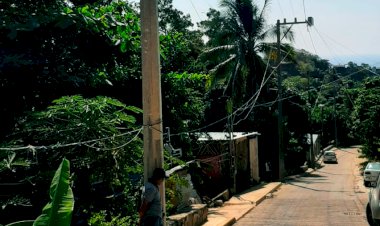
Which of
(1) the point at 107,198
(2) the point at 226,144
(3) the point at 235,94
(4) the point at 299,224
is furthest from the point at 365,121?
(1) the point at 107,198

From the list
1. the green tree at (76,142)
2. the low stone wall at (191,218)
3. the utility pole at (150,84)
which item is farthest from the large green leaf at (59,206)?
the low stone wall at (191,218)

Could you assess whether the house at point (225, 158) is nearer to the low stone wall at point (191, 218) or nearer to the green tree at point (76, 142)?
the low stone wall at point (191, 218)

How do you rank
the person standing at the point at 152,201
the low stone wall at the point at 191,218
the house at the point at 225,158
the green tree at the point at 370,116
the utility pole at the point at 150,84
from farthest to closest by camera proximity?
the green tree at the point at 370,116
the house at the point at 225,158
the low stone wall at the point at 191,218
the utility pole at the point at 150,84
the person standing at the point at 152,201

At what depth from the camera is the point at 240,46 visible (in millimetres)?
29641

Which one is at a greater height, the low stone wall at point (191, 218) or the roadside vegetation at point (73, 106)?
the roadside vegetation at point (73, 106)

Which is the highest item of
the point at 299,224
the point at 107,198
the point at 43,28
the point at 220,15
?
the point at 220,15

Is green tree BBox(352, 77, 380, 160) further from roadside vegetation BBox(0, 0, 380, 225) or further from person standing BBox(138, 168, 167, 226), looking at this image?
person standing BBox(138, 168, 167, 226)

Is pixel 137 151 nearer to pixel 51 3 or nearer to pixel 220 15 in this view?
pixel 51 3

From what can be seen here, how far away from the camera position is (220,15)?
3067 centimetres

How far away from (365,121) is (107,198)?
3039 centimetres

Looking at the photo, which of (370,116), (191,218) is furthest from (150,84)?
(370,116)

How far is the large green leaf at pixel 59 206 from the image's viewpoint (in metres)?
4.25

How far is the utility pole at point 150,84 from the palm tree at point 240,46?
871 inches

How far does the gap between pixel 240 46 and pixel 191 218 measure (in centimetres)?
1918
